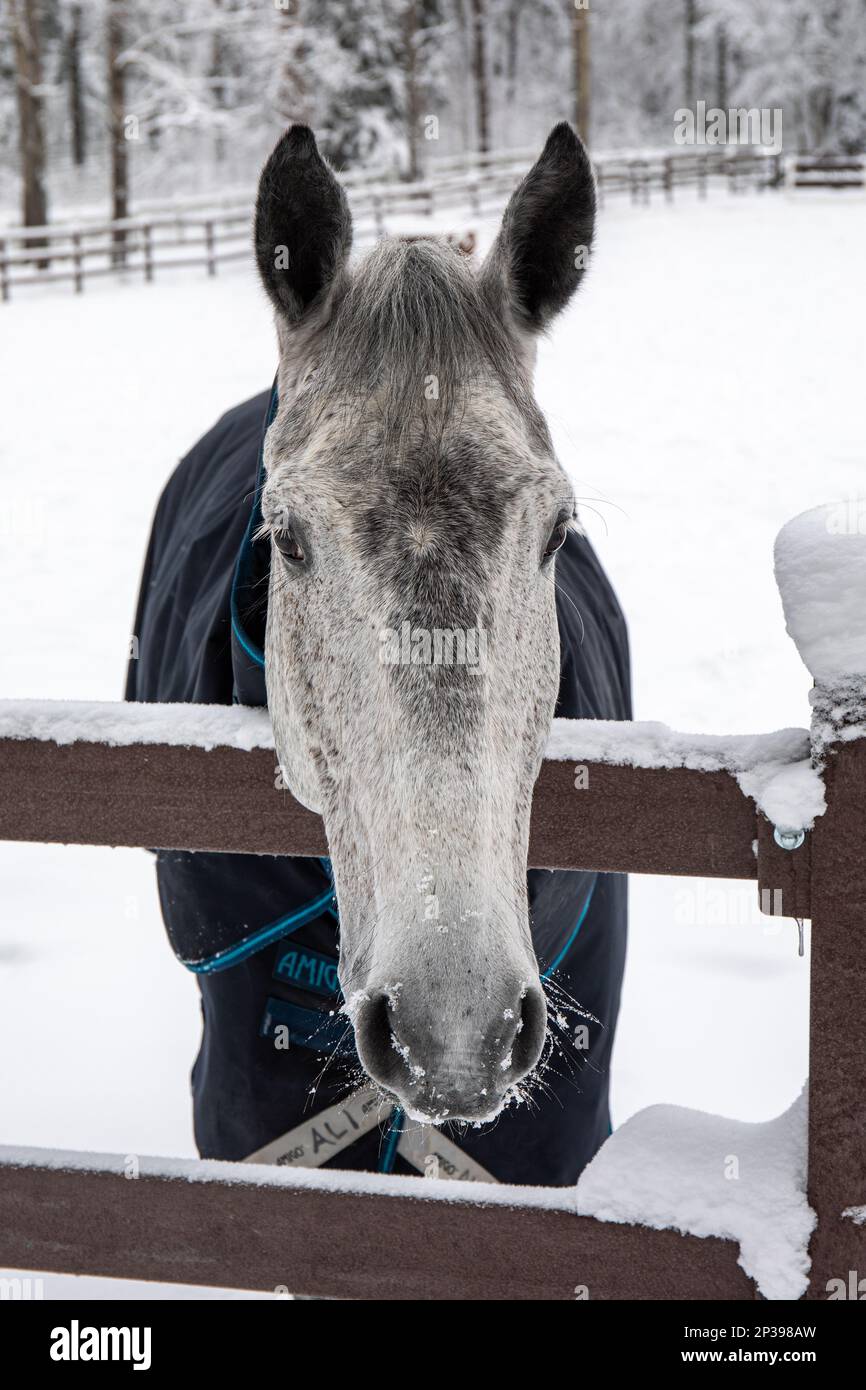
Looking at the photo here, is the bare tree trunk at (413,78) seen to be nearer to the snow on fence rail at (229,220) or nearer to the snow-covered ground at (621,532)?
the snow on fence rail at (229,220)

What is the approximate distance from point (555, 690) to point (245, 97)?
37.6 m

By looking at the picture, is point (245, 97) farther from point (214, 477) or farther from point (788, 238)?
point (214, 477)

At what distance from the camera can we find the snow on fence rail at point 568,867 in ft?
5.28

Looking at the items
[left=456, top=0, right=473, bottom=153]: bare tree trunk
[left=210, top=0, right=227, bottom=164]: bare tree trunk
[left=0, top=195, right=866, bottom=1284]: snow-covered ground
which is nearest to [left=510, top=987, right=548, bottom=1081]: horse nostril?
[left=0, top=195, right=866, bottom=1284]: snow-covered ground

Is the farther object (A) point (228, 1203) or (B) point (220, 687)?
(B) point (220, 687)

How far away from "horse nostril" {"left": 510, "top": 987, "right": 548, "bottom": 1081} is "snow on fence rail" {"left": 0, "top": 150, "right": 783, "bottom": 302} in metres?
17.9

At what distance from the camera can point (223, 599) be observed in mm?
2670

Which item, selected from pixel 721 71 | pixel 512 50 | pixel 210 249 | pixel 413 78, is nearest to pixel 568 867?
pixel 210 249

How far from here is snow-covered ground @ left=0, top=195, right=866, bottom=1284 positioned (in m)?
4.13

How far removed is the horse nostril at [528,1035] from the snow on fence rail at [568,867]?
387mm

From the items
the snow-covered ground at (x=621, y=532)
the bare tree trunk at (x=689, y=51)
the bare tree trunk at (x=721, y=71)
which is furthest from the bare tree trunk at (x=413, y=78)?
the bare tree trunk at (x=721, y=71)
